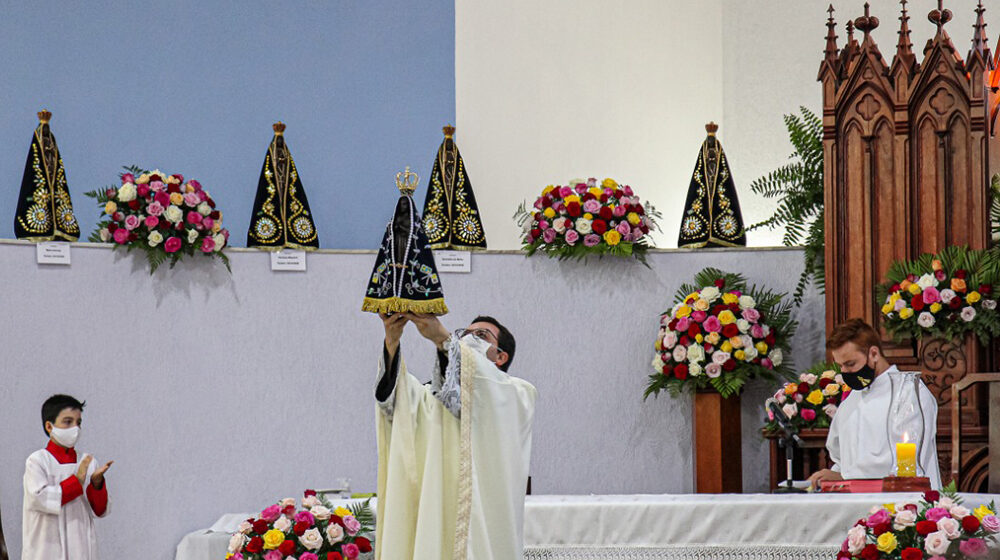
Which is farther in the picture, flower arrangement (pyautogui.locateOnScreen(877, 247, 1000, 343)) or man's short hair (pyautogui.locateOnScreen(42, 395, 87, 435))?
flower arrangement (pyautogui.locateOnScreen(877, 247, 1000, 343))

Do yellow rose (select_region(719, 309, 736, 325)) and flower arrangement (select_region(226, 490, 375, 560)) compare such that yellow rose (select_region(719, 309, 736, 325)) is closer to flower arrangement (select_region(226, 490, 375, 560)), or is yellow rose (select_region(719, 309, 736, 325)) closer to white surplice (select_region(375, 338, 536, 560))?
flower arrangement (select_region(226, 490, 375, 560))

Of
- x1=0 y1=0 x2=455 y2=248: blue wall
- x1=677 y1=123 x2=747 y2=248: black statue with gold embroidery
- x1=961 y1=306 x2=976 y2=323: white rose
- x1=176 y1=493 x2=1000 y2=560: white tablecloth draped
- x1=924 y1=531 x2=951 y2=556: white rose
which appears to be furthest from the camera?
x1=0 y1=0 x2=455 y2=248: blue wall

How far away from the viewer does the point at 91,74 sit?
8688 millimetres

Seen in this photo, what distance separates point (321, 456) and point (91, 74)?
10.2ft

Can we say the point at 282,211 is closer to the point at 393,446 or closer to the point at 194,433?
the point at 194,433

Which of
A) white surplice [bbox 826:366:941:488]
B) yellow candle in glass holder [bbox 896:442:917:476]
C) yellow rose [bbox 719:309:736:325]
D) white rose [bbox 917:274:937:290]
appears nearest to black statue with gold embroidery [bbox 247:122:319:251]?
yellow rose [bbox 719:309:736:325]

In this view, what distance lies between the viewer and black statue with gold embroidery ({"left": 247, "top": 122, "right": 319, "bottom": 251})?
298 inches

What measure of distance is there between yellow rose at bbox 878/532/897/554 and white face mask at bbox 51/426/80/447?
402 centimetres

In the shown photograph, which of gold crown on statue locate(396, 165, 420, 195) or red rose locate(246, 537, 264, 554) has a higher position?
gold crown on statue locate(396, 165, 420, 195)

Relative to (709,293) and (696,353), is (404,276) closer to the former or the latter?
(696,353)

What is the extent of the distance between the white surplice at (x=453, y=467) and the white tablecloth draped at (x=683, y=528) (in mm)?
858

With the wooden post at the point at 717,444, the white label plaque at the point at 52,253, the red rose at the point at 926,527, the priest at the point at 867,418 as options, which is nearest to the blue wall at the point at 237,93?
the white label plaque at the point at 52,253

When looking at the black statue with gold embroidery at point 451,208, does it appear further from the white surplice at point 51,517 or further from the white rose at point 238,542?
→ the white rose at point 238,542

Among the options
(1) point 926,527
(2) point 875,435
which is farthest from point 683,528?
(2) point 875,435
